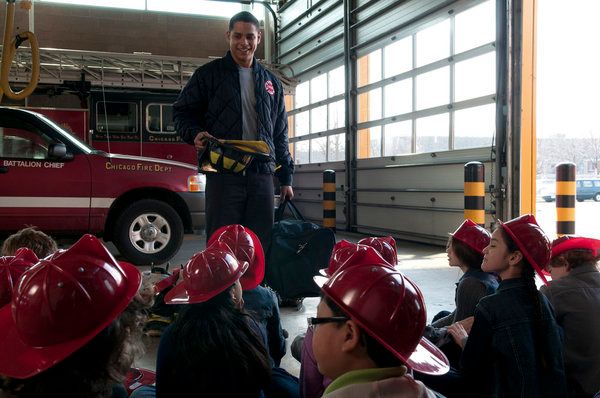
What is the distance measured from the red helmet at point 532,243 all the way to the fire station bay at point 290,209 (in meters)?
0.01

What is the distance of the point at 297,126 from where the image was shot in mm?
12828

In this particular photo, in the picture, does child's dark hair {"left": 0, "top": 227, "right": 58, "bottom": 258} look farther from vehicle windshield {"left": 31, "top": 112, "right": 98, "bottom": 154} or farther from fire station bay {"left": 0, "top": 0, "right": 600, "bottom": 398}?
vehicle windshield {"left": 31, "top": 112, "right": 98, "bottom": 154}

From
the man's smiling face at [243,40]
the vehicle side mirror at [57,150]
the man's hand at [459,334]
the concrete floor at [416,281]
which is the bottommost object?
the concrete floor at [416,281]

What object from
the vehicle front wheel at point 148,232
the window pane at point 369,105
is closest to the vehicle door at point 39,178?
the vehicle front wheel at point 148,232

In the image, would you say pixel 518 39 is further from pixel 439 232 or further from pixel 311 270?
pixel 311 270

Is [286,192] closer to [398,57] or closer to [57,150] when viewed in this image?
[57,150]

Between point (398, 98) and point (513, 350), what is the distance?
7.45m

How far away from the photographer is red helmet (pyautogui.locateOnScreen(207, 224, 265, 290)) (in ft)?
9.84

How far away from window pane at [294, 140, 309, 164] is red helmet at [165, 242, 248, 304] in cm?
1029

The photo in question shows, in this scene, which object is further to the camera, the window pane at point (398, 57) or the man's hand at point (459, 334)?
the window pane at point (398, 57)

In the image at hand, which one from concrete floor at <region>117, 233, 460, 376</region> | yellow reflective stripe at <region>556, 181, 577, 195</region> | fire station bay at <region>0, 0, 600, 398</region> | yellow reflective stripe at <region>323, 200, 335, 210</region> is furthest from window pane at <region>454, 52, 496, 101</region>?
yellow reflective stripe at <region>323, 200, 335, 210</region>

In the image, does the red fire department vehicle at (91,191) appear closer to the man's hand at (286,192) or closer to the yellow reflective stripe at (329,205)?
the man's hand at (286,192)

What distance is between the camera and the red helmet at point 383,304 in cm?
130

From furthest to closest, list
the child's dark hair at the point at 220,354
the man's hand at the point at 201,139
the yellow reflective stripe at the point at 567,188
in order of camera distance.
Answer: the yellow reflective stripe at the point at 567,188 → the man's hand at the point at 201,139 → the child's dark hair at the point at 220,354
